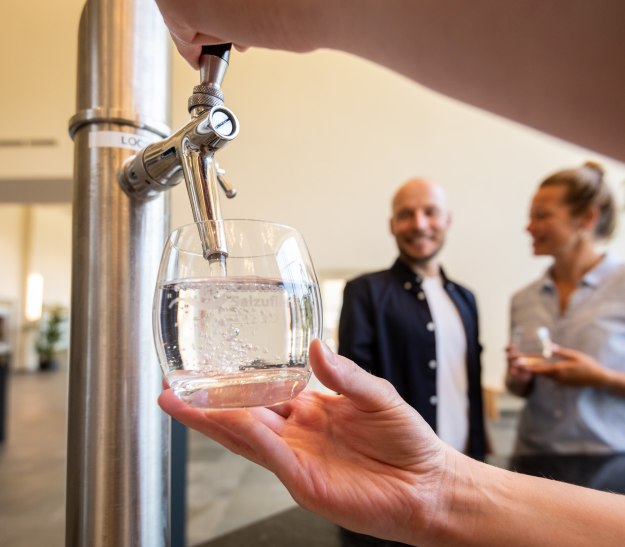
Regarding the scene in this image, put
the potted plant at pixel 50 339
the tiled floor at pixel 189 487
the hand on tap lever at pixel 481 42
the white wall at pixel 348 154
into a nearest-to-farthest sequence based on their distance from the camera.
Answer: the hand on tap lever at pixel 481 42 < the tiled floor at pixel 189 487 < the white wall at pixel 348 154 < the potted plant at pixel 50 339

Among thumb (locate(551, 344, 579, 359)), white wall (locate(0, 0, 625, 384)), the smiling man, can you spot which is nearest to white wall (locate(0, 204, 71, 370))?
white wall (locate(0, 0, 625, 384))

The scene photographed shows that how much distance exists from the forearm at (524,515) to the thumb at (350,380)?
158 mm

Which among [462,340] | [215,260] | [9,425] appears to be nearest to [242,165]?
[462,340]

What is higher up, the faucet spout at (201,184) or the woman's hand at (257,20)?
the woman's hand at (257,20)

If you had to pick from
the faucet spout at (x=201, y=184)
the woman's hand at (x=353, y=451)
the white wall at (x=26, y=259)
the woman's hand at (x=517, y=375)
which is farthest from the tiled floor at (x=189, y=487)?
the white wall at (x=26, y=259)

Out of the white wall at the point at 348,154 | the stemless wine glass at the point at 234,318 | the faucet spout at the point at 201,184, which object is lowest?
the stemless wine glass at the point at 234,318

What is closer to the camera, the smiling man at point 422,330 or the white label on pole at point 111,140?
the white label on pole at point 111,140

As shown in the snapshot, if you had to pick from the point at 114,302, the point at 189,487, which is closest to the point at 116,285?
the point at 114,302

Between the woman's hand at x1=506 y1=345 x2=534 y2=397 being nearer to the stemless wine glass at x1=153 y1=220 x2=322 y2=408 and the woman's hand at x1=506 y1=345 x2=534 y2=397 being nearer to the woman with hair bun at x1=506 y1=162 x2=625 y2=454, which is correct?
the woman with hair bun at x1=506 y1=162 x2=625 y2=454

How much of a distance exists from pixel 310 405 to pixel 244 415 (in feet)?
0.41

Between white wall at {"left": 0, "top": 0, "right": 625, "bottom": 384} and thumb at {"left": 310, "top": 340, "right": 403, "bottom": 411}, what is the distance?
2598 mm

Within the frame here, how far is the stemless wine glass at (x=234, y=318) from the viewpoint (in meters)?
0.34

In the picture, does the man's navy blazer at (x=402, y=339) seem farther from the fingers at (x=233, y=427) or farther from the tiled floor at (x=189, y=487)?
the tiled floor at (x=189, y=487)

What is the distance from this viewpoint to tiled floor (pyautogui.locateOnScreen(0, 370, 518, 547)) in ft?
8.71
